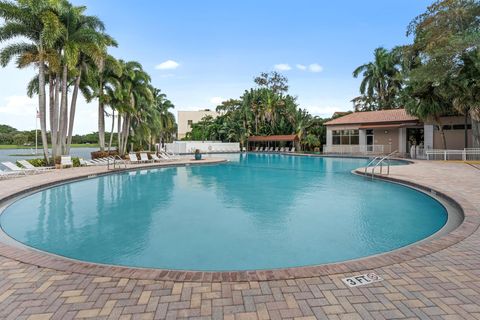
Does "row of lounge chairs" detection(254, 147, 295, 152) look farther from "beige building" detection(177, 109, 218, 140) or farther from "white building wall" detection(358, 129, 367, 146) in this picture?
"beige building" detection(177, 109, 218, 140)

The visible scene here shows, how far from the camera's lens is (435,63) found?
59.3ft

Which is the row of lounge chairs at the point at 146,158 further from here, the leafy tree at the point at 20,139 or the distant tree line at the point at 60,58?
the leafy tree at the point at 20,139

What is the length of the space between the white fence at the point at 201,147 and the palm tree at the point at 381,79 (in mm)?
19113

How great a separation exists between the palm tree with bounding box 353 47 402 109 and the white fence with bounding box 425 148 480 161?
58.8 feet

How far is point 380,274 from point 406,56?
24242mm

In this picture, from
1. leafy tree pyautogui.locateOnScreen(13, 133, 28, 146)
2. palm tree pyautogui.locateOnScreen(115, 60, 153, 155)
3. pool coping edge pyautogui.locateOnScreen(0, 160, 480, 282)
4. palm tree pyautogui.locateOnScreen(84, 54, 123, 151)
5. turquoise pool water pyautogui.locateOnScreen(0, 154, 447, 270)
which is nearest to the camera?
pool coping edge pyautogui.locateOnScreen(0, 160, 480, 282)

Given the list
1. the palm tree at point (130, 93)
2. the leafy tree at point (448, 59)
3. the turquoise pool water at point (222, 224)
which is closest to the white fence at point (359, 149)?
the leafy tree at point (448, 59)

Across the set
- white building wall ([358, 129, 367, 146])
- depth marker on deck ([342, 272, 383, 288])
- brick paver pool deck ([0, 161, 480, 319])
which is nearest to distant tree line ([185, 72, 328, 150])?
white building wall ([358, 129, 367, 146])

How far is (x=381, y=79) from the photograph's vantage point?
127ft

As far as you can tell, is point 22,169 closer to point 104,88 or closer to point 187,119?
point 104,88

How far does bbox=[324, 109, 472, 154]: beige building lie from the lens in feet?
80.6

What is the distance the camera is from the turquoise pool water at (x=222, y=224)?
16.8ft

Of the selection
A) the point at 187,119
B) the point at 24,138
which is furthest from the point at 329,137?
the point at 24,138

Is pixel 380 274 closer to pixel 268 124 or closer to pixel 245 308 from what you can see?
Answer: pixel 245 308
